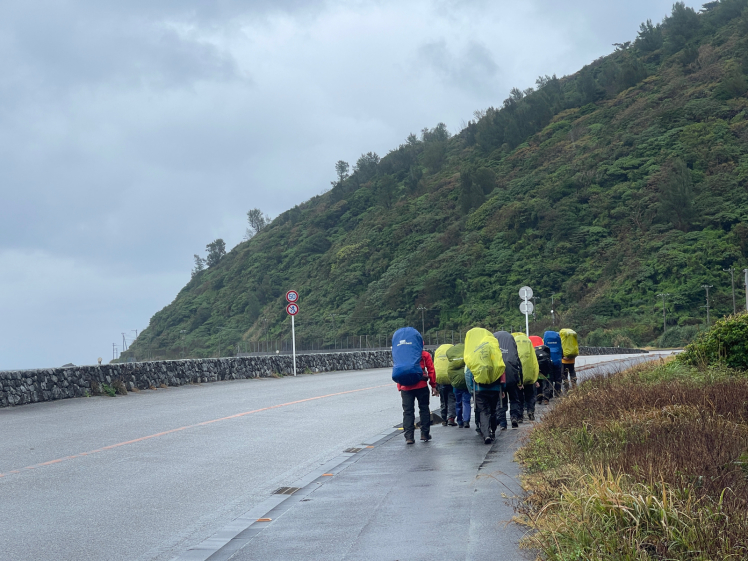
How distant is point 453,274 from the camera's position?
97000 millimetres

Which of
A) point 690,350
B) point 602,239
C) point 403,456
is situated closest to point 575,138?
point 602,239

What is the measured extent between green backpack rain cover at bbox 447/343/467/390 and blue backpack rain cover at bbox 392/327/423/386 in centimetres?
154

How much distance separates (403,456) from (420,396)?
1482 millimetres

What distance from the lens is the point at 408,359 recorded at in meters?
11.8

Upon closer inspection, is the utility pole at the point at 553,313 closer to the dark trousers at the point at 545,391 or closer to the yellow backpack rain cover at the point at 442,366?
the dark trousers at the point at 545,391

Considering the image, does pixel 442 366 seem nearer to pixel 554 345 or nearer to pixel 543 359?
pixel 543 359

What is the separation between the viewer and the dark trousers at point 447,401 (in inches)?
576

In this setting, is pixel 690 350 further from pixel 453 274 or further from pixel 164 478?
pixel 453 274

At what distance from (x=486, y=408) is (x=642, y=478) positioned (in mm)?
6079

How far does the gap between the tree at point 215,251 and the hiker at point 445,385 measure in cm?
15055

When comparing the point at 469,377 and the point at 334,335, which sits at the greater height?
the point at 334,335

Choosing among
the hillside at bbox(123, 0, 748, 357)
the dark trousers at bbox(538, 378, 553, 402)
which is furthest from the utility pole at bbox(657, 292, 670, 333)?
the dark trousers at bbox(538, 378, 553, 402)

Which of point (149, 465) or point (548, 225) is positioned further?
point (548, 225)

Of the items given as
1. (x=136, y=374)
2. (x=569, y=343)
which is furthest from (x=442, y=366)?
(x=136, y=374)
